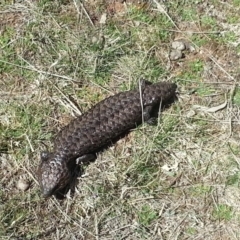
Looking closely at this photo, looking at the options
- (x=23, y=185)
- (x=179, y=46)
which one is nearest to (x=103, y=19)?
(x=179, y=46)

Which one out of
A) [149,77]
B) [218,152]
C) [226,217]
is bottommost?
[226,217]

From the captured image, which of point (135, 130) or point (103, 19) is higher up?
point (103, 19)

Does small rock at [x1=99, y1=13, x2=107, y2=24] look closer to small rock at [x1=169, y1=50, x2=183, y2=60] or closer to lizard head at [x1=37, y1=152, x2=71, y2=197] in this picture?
small rock at [x1=169, y1=50, x2=183, y2=60]

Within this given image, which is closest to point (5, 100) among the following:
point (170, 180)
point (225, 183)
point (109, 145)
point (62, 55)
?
point (62, 55)

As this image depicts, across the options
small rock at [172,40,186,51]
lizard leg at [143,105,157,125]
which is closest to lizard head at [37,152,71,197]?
lizard leg at [143,105,157,125]

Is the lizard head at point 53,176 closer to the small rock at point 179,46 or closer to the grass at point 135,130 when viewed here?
the grass at point 135,130

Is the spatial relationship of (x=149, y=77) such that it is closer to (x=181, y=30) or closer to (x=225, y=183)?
(x=181, y=30)

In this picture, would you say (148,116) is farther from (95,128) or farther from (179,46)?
(179,46)
